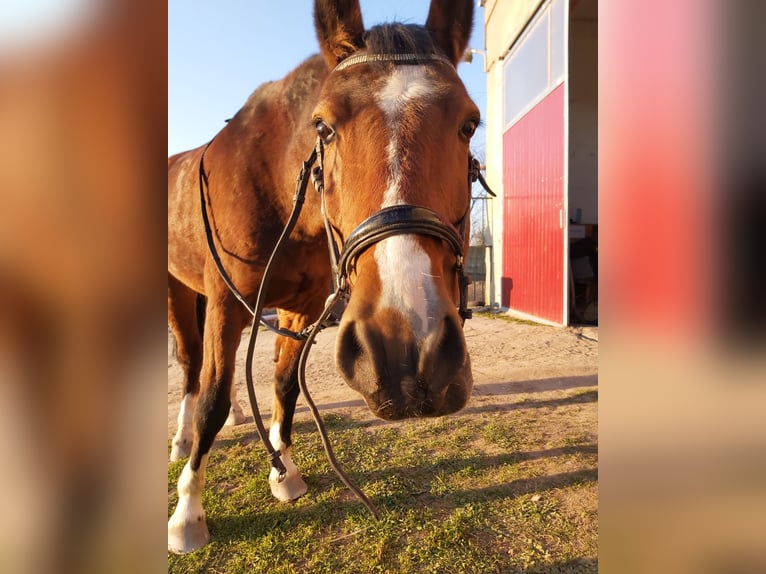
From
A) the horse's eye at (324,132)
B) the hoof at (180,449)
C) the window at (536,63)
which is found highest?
the window at (536,63)

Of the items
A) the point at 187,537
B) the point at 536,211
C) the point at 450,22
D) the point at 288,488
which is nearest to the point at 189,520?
the point at 187,537

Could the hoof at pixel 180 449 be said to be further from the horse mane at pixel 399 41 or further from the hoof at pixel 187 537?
the horse mane at pixel 399 41

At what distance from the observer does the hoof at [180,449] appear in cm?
329

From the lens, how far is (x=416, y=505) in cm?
240

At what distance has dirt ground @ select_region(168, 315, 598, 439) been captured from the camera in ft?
13.7

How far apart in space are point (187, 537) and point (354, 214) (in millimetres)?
2014

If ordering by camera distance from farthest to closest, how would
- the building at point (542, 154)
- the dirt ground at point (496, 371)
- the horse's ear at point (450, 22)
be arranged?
the building at point (542, 154) → the dirt ground at point (496, 371) → the horse's ear at point (450, 22)

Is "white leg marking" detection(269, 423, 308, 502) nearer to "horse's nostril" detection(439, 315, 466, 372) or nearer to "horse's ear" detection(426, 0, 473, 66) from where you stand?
"horse's nostril" detection(439, 315, 466, 372)

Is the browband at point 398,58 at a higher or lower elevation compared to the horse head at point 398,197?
higher

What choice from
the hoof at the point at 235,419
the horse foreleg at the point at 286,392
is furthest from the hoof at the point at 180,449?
the horse foreleg at the point at 286,392
